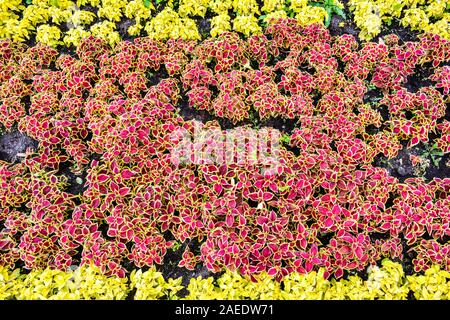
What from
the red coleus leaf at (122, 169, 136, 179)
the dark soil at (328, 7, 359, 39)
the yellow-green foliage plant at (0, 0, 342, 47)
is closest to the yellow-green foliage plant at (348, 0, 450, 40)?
the dark soil at (328, 7, 359, 39)

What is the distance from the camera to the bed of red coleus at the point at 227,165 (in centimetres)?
256

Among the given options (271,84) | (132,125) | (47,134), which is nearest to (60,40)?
(47,134)

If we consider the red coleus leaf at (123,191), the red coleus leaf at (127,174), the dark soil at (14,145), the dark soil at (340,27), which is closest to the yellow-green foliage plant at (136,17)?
the dark soil at (340,27)

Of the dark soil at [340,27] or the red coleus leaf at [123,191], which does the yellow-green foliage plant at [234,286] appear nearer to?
the red coleus leaf at [123,191]

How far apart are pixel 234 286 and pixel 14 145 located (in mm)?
2169

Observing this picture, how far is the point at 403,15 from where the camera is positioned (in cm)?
371

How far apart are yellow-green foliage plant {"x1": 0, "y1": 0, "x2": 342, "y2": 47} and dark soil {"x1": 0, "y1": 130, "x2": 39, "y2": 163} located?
39.6 inches

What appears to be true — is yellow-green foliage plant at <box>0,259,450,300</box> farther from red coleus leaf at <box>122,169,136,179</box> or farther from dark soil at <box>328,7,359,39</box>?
dark soil at <box>328,7,359,39</box>

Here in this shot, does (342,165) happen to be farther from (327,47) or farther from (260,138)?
(327,47)

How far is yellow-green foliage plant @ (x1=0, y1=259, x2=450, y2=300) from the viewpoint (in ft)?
7.77

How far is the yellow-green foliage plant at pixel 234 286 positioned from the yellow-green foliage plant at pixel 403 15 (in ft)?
7.27

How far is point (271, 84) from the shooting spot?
3.16 metres

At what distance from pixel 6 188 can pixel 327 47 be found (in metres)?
2.91

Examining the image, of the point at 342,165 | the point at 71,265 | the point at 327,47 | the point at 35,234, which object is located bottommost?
the point at 71,265
